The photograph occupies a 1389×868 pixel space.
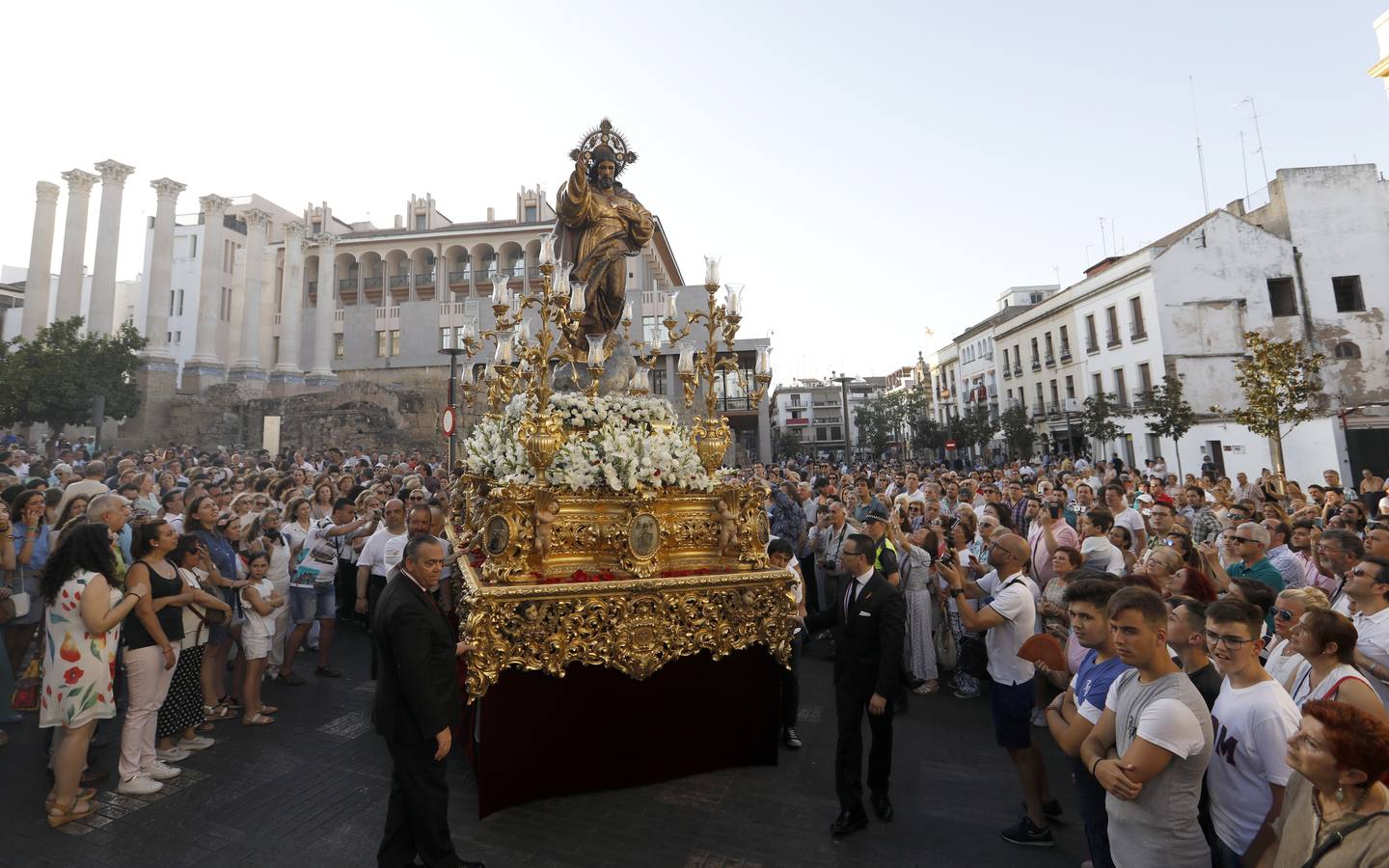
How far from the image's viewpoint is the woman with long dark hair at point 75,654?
4.22m

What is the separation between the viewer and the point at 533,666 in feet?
13.2

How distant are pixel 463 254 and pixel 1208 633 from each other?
5269 centimetres

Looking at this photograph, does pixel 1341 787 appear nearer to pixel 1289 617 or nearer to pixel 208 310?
pixel 1289 617

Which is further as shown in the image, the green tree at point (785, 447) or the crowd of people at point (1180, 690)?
the green tree at point (785, 447)

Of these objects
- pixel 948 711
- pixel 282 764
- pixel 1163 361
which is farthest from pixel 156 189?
pixel 1163 361

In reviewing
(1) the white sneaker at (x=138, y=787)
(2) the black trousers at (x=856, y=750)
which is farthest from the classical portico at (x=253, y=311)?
(2) the black trousers at (x=856, y=750)

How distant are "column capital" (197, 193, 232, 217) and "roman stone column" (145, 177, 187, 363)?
1069 millimetres

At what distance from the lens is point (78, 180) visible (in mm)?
34344

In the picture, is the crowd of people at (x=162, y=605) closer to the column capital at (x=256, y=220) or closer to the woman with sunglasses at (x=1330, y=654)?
the woman with sunglasses at (x=1330, y=654)

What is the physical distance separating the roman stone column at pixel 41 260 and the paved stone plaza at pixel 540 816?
42.0m

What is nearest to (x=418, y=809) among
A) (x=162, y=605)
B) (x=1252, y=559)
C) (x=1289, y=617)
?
(x=162, y=605)

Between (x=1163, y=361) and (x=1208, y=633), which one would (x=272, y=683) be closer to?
(x=1208, y=633)

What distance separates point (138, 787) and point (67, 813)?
416 mm

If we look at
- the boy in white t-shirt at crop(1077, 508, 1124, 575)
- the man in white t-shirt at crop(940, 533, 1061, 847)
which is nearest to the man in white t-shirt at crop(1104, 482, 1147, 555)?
the boy in white t-shirt at crop(1077, 508, 1124, 575)
